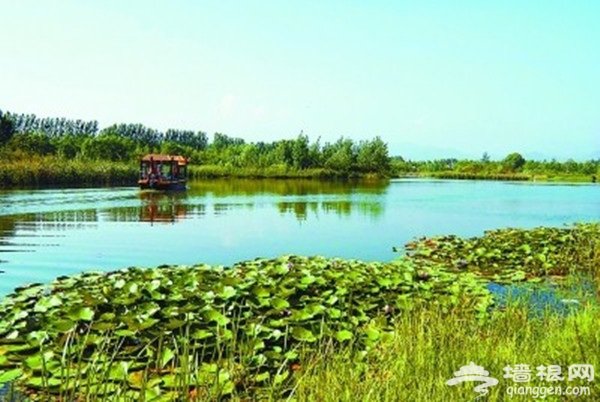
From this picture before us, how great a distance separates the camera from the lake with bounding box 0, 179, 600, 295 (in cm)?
938

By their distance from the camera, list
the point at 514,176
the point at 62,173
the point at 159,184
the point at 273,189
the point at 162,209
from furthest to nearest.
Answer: the point at 514,176 < the point at 273,189 < the point at 62,173 < the point at 159,184 < the point at 162,209

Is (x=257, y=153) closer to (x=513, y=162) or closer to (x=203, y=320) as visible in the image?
(x=513, y=162)

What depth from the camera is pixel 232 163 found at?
5406 centimetres

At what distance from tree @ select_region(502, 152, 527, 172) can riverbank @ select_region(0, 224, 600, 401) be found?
64.9 meters

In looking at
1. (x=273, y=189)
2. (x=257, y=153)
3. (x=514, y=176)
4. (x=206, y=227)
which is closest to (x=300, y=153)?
(x=257, y=153)

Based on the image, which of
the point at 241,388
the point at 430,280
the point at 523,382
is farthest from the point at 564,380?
the point at 430,280

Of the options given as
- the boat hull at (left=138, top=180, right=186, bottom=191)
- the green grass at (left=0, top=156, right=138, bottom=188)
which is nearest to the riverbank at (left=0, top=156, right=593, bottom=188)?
the green grass at (left=0, top=156, right=138, bottom=188)

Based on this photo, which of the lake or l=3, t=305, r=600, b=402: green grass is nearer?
l=3, t=305, r=600, b=402: green grass

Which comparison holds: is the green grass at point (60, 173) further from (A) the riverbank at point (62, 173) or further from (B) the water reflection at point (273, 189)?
(B) the water reflection at point (273, 189)

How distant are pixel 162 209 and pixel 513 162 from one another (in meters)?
59.3

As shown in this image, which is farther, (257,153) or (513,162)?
(513,162)

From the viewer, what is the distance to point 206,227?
13664mm

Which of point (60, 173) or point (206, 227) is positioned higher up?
point (60, 173)

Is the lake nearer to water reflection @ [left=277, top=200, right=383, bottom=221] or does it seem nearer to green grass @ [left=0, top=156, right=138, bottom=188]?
water reflection @ [left=277, top=200, right=383, bottom=221]
